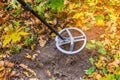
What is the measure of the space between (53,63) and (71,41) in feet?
1.43

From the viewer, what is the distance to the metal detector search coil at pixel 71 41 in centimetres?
358

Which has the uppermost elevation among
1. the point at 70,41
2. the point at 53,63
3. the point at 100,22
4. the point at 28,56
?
the point at 100,22

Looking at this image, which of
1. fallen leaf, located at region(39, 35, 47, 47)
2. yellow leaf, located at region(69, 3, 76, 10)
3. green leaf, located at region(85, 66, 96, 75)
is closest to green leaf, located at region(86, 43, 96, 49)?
green leaf, located at region(85, 66, 96, 75)

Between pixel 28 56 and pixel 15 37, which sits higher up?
pixel 15 37

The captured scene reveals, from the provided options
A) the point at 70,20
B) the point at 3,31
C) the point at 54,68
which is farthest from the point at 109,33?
the point at 3,31

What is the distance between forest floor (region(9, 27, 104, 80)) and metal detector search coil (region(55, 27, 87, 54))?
0.07 metres

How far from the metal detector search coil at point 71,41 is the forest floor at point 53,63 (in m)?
0.07

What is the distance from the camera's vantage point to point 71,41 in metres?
3.58

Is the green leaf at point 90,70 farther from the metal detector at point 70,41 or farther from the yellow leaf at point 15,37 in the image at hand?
the yellow leaf at point 15,37

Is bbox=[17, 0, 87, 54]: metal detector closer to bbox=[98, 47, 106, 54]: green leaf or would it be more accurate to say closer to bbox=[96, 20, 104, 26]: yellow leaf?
bbox=[98, 47, 106, 54]: green leaf

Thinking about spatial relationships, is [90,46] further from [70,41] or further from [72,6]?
[72,6]

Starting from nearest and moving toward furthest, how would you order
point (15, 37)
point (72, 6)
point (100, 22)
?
point (15, 37) < point (100, 22) < point (72, 6)

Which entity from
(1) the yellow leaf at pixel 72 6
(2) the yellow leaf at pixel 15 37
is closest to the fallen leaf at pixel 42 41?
(1) the yellow leaf at pixel 72 6

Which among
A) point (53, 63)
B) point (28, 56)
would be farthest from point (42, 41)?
point (53, 63)
